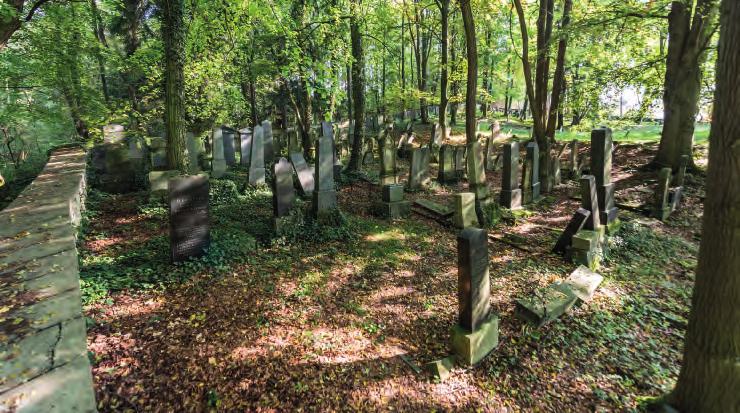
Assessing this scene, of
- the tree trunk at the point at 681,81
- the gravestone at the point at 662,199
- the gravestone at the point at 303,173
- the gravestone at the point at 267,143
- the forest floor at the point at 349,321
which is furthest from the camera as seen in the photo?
the gravestone at the point at 267,143

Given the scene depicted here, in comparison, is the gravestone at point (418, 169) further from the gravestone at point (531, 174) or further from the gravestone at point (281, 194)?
the gravestone at point (281, 194)

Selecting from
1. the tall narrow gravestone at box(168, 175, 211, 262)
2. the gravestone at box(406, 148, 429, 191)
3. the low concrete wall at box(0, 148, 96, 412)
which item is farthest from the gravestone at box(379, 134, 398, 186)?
the low concrete wall at box(0, 148, 96, 412)

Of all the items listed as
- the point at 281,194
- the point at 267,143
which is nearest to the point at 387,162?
the point at 281,194

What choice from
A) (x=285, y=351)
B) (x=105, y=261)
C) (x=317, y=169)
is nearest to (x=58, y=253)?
(x=105, y=261)

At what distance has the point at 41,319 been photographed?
8.16 feet

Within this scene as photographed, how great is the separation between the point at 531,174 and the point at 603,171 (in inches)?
88.6

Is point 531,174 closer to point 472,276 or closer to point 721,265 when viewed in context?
point 472,276

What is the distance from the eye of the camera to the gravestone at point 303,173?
8.29m

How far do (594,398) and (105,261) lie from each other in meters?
6.23

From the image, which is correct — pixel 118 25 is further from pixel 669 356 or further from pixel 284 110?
pixel 669 356

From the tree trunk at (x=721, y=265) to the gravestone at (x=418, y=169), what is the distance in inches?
298

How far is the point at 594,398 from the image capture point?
11.2ft

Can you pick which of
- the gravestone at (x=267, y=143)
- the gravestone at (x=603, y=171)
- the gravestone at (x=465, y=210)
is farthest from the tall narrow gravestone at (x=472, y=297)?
the gravestone at (x=267, y=143)

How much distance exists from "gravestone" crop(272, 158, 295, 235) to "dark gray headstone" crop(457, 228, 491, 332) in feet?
12.6
